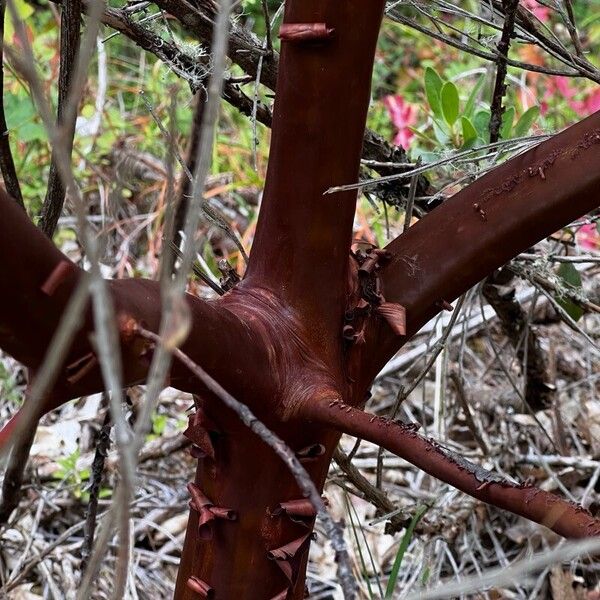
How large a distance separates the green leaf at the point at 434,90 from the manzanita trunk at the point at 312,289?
0.44 metres

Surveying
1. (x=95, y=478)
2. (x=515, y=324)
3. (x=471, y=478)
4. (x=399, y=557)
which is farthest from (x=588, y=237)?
(x=471, y=478)

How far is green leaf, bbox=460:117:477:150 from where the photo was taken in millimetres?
1014

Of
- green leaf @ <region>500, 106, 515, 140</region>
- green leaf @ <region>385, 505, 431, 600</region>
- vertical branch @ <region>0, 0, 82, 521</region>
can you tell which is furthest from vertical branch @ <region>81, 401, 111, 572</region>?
green leaf @ <region>500, 106, 515, 140</region>

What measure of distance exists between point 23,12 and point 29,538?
114cm

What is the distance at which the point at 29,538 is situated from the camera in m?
1.19

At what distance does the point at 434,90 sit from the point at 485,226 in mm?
508

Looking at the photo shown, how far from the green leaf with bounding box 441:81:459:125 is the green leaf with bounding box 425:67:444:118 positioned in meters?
0.02

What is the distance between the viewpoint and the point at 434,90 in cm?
111

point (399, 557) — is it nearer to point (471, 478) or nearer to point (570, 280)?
point (471, 478)

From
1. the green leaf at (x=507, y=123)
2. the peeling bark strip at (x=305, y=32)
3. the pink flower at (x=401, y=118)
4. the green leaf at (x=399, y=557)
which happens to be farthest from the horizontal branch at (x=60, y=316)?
the pink flower at (x=401, y=118)

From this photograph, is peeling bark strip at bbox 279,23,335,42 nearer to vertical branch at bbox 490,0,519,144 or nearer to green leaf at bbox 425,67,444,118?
vertical branch at bbox 490,0,519,144

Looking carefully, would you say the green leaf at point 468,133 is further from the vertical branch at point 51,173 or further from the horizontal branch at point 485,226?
the vertical branch at point 51,173

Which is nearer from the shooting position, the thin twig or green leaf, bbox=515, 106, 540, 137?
the thin twig

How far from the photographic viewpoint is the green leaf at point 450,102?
3.46ft
